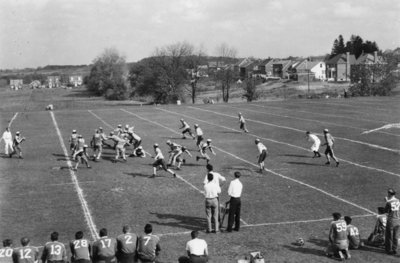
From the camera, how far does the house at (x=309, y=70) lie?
Answer: 130 meters

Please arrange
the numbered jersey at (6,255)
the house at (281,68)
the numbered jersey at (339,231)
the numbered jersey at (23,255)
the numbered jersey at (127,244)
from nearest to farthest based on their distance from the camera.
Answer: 1. the numbered jersey at (6,255)
2. the numbered jersey at (23,255)
3. the numbered jersey at (127,244)
4. the numbered jersey at (339,231)
5. the house at (281,68)

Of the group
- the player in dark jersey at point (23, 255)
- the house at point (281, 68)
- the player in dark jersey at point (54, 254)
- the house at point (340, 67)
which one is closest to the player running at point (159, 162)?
the player in dark jersey at point (54, 254)

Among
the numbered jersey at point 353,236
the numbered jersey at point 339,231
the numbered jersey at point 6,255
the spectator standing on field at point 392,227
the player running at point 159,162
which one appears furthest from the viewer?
the player running at point 159,162

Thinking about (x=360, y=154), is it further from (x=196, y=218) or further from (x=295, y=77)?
(x=295, y=77)

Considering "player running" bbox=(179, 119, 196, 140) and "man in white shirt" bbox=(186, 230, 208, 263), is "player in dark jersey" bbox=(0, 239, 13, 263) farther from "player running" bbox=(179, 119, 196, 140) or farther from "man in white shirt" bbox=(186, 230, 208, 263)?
"player running" bbox=(179, 119, 196, 140)

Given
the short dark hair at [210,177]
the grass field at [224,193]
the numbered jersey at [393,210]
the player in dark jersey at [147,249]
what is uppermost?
the short dark hair at [210,177]

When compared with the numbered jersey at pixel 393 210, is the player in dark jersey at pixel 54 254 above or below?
below

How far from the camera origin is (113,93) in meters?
115

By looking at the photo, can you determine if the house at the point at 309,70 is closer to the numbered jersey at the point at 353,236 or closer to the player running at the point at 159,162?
the player running at the point at 159,162

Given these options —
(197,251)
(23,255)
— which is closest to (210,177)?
(197,251)

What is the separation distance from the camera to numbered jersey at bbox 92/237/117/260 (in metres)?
10.9

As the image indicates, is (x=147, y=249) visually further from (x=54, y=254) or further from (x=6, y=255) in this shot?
(x=6, y=255)

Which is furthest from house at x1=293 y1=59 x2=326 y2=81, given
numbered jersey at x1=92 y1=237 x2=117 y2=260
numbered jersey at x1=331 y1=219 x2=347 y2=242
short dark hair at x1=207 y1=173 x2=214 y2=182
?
numbered jersey at x1=92 y1=237 x2=117 y2=260

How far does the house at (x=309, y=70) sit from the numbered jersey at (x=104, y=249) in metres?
123
